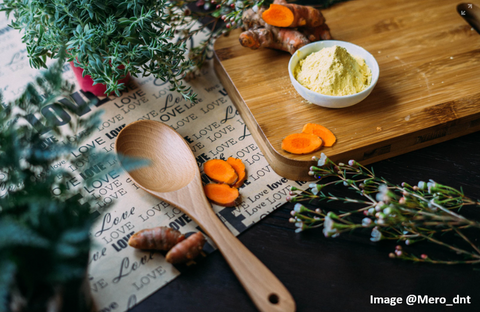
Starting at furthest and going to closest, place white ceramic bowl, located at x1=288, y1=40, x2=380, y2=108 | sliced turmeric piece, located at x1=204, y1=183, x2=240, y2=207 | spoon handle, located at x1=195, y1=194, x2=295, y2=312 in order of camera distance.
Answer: white ceramic bowl, located at x1=288, y1=40, x2=380, y2=108 < sliced turmeric piece, located at x1=204, y1=183, x2=240, y2=207 < spoon handle, located at x1=195, y1=194, x2=295, y2=312

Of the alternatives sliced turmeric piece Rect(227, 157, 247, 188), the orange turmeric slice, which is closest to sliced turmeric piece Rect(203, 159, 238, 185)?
sliced turmeric piece Rect(227, 157, 247, 188)

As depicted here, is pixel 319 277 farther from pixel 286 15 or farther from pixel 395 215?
pixel 286 15

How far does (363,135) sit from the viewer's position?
1.35 m

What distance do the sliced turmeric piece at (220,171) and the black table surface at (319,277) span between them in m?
0.19

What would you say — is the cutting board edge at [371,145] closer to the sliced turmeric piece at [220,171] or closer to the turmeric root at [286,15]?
the sliced turmeric piece at [220,171]

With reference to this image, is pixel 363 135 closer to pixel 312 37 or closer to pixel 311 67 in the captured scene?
pixel 311 67

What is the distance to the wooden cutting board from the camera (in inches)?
53.3

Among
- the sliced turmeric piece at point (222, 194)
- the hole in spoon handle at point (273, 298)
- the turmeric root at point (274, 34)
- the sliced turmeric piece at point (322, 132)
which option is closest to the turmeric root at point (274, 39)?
the turmeric root at point (274, 34)

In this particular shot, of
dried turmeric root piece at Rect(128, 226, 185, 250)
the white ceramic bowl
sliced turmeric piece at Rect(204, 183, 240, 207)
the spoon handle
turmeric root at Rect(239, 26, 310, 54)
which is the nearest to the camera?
the spoon handle

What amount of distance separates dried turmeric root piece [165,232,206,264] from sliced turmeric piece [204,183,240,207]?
0.18 meters

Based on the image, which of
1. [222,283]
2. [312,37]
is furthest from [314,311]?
[312,37]

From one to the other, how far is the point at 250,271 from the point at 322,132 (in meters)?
0.59

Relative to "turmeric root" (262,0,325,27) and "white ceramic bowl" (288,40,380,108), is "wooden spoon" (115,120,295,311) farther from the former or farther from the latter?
"turmeric root" (262,0,325,27)

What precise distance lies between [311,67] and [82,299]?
1.11 metres
